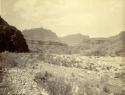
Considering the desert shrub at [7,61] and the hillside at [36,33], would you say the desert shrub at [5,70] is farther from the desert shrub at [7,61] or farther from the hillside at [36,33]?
the hillside at [36,33]

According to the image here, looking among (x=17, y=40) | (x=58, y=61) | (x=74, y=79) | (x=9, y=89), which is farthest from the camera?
(x=17, y=40)

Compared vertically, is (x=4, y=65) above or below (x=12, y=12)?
below

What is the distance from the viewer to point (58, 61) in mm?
5230

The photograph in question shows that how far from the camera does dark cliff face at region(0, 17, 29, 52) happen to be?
5.61 metres

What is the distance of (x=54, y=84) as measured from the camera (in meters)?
4.60

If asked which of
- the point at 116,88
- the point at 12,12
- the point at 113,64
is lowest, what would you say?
the point at 116,88

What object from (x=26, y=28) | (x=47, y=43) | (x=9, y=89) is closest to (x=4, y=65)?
(x=9, y=89)

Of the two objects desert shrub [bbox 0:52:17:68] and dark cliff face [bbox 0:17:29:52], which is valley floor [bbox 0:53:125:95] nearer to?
desert shrub [bbox 0:52:17:68]

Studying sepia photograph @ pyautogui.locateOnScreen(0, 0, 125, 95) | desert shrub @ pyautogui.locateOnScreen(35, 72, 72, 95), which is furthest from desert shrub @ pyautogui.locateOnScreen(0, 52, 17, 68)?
desert shrub @ pyautogui.locateOnScreen(35, 72, 72, 95)

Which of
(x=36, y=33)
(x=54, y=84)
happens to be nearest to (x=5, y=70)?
(x=54, y=84)

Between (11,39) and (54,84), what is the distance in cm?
166

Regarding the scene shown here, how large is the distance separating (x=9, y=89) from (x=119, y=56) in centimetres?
202

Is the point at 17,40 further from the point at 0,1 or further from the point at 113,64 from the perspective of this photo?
the point at 113,64

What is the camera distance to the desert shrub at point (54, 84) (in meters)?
4.54
